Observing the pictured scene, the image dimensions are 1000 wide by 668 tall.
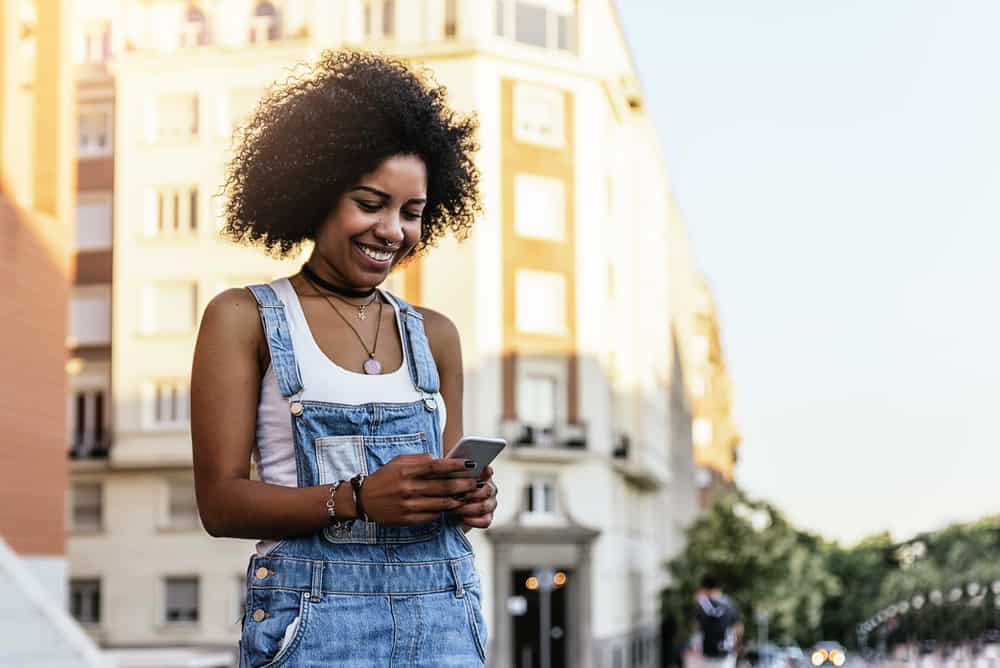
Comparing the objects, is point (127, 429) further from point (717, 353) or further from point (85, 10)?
point (717, 353)

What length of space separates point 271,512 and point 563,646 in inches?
1823

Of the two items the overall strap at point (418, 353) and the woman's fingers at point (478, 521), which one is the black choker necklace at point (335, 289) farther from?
the woman's fingers at point (478, 521)

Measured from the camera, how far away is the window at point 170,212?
48.3 meters

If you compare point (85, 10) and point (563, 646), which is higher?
point (85, 10)

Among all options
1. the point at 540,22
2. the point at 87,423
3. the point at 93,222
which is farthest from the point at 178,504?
the point at 540,22

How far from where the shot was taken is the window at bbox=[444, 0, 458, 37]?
47.3 meters

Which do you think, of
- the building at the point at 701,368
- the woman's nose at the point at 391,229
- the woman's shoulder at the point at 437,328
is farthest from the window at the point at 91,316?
the woman's nose at the point at 391,229

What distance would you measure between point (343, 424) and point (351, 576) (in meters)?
0.28

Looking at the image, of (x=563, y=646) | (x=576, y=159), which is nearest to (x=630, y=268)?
(x=576, y=159)

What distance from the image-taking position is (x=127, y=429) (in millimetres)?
47750

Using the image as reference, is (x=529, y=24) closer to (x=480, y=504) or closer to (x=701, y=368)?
(x=480, y=504)

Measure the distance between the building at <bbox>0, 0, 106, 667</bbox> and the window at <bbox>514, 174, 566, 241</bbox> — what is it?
63.9 ft

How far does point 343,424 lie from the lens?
319 centimetres

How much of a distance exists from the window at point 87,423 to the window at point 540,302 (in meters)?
12.2
